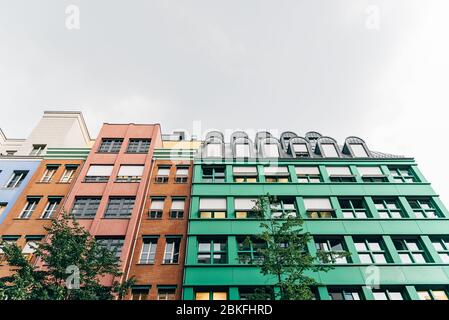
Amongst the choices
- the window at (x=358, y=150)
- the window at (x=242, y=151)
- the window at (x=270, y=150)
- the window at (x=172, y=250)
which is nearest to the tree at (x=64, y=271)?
the window at (x=172, y=250)

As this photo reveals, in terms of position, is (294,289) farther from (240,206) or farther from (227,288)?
(240,206)

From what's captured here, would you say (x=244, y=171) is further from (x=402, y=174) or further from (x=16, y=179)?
(x=16, y=179)

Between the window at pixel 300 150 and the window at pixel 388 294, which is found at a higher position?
the window at pixel 300 150

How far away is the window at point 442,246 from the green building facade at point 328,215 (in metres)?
0.06

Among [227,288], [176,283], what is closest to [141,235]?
[176,283]

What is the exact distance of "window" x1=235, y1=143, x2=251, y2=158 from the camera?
92.4 feet

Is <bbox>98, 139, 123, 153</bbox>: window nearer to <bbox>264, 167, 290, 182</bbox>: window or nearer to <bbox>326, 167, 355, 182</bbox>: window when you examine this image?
<bbox>264, 167, 290, 182</bbox>: window

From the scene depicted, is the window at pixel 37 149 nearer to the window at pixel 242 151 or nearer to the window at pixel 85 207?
the window at pixel 85 207

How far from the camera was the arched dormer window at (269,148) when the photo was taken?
1112 inches

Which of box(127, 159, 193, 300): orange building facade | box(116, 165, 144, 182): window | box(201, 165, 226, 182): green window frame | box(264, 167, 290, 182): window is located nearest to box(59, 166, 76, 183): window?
box(116, 165, 144, 182): window

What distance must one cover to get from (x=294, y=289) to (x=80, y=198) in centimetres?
1713

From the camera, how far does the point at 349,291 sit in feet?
61.6

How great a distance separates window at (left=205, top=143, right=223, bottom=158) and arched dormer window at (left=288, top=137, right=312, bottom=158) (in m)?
6.58

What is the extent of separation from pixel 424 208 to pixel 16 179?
A: 32952 mm
